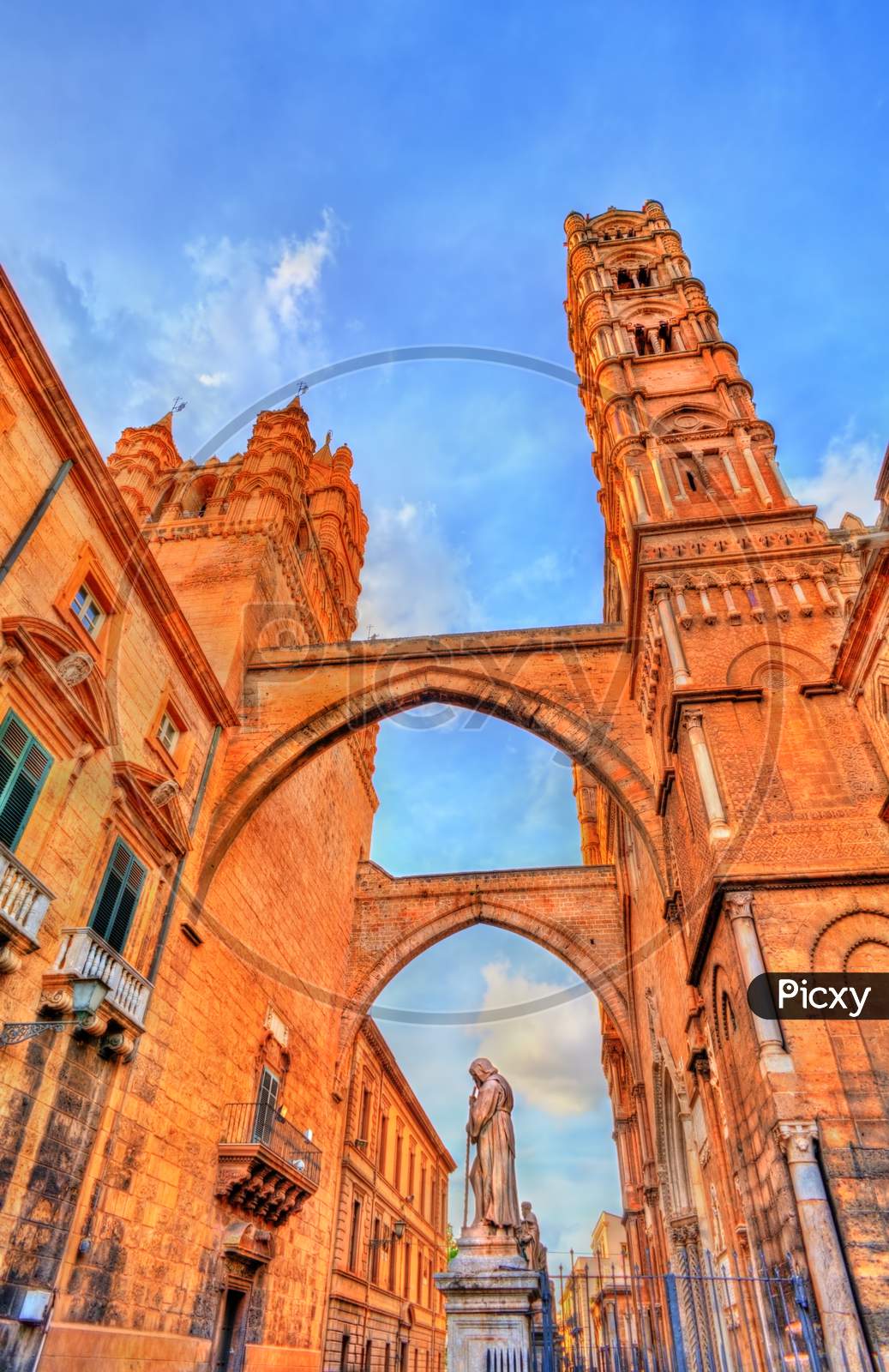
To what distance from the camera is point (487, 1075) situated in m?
10.4

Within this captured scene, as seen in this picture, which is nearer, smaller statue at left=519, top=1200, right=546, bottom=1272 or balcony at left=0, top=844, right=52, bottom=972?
balcony at left=0, top=844, right=52, bottom=972

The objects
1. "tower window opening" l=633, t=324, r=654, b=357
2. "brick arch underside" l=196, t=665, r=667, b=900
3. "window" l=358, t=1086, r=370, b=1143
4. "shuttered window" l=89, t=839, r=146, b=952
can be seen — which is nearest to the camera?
"shuttered window" l=89, t=839, r=146, b=952

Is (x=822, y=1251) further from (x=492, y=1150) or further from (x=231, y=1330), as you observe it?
(x=231, y=1330)

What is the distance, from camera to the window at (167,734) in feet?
42.2

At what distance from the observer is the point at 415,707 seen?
16.4 metres

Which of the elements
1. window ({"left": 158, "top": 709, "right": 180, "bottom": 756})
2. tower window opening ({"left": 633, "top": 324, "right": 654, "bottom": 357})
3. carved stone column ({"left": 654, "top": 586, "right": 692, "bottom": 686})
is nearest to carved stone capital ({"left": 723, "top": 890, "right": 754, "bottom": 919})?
carved stone column ({"left": 654, "top": 586, "right": 692, "bottom": 686})

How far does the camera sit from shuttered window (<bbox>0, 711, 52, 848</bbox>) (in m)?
8.48

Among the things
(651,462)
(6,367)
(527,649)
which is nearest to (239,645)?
(527,649)

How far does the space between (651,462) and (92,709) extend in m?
11.1

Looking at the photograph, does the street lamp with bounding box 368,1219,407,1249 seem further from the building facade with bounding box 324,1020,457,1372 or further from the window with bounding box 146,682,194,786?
the window with bounding box 146,682,194,786

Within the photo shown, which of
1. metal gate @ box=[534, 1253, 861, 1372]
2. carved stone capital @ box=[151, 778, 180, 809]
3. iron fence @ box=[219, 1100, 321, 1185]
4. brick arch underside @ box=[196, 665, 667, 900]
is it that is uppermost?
brick arch underside @ box=[196, 665, 667, 900]

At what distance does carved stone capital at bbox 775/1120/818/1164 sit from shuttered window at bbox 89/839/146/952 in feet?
24.8

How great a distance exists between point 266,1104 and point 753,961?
34.3 ft

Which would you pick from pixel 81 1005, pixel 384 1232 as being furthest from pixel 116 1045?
pixel 384 1232
